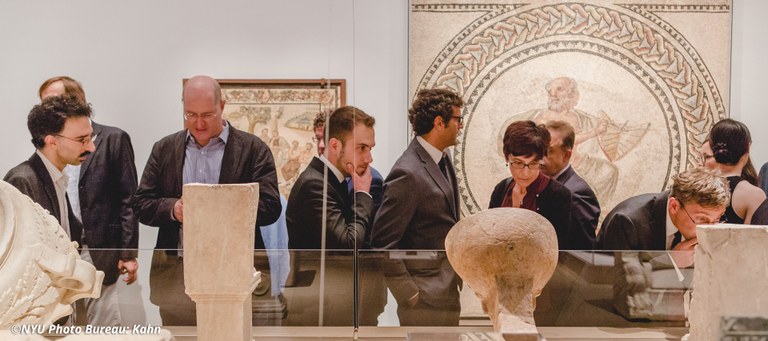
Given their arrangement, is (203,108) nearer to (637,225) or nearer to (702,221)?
(637,225)

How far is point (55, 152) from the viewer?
3.29 m

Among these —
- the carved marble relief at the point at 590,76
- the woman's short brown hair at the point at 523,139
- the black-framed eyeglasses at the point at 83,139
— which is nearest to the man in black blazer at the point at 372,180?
the carved marble relief at the point at 590,76

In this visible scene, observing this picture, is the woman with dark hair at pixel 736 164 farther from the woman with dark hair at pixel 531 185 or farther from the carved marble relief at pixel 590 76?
the woman with dark hair at pixel 531 185

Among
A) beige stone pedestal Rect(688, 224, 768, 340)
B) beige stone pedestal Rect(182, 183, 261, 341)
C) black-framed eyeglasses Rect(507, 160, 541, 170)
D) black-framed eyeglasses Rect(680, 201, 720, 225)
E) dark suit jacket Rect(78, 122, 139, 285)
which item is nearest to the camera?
beige stone pedestal Rect(688, 224, 768, 340)

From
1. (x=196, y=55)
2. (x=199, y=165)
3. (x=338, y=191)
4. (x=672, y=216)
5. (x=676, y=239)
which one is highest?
(x=196, y=55)

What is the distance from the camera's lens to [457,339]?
2.69 metres

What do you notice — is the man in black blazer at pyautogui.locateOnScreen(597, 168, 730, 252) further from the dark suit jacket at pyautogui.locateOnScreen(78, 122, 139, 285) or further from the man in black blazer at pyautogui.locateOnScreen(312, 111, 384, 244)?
the dark suit jacket at pyautogui.locateOnScreen(78, 122, 139, 285)

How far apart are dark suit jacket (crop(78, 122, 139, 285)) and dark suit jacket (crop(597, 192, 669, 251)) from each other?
2.29 m

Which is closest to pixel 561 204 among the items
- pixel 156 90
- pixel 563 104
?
pixel 563 104

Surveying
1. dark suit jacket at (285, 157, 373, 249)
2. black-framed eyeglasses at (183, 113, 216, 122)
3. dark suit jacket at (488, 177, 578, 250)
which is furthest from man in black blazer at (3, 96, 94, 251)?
dark suit jacket at (488, 177, 578, 250)

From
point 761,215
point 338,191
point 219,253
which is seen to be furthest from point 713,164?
point 219,253

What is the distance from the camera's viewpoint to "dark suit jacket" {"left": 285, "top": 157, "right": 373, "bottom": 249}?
3.27 metres

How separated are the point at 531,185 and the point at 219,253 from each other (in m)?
1.66

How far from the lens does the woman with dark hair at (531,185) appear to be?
3.33 m
